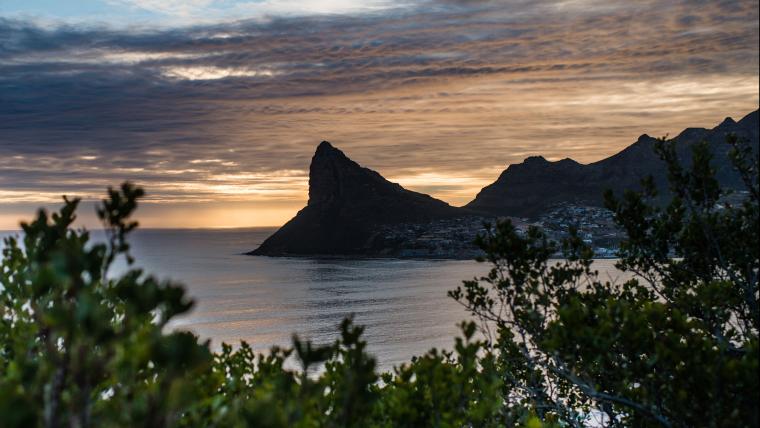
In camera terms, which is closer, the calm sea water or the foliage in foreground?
the foliage in foreground

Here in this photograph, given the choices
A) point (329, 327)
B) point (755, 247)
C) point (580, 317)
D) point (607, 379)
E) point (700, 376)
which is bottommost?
point (329, 327)

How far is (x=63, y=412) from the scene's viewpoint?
23.0 feet

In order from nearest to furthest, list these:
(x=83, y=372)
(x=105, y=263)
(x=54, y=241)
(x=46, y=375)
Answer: (x=83, y=372) < (x=46, y=375) < (x=105, y=263) < (x=54, y=241)

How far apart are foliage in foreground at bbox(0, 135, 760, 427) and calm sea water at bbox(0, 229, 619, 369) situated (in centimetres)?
5725

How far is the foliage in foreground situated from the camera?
471 cm

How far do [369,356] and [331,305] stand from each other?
11988cm

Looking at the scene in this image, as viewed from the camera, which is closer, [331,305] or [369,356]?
[369,356]

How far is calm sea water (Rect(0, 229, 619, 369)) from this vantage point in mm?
95125

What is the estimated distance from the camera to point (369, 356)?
25.0ft

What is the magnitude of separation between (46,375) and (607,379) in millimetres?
10836

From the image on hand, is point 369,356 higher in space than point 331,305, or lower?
→ higher

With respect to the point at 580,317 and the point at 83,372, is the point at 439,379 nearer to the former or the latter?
the point at 580,317

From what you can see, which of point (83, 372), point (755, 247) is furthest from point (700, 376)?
point (83, 372)

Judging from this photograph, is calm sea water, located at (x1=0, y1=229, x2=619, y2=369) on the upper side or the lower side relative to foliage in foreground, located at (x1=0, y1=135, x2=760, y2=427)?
lower
